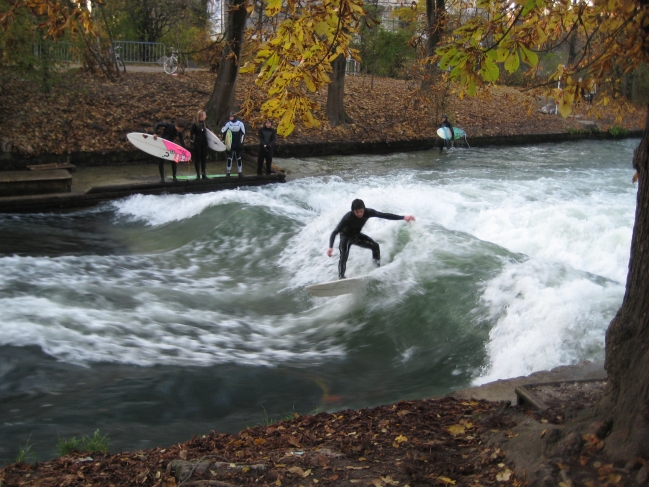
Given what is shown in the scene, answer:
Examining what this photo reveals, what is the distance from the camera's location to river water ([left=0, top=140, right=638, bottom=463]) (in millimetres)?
6621

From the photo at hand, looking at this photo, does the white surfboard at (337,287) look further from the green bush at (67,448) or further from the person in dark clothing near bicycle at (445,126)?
the person in dark clothing near bicycle at (445,126)

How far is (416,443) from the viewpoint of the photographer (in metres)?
4.58

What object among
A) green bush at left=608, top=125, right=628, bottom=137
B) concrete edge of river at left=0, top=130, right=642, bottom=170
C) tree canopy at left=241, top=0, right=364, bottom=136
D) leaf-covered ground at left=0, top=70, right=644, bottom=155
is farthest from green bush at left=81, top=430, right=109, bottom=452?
green bush at left=608, top=125, right=628, bottom=137

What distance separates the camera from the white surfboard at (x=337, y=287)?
32.7 feet

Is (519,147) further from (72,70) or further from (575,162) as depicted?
(72,70)

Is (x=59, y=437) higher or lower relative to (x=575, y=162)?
lower

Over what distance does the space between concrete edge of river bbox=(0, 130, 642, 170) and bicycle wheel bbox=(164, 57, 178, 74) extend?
26.7 ft

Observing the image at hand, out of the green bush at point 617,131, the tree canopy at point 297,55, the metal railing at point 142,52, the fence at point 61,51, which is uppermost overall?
the metal railing at point 142,52

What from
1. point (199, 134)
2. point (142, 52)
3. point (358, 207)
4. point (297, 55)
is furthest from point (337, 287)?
point (142, 52)

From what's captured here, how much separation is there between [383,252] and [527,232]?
11.8ft

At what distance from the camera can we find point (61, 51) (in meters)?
22.5

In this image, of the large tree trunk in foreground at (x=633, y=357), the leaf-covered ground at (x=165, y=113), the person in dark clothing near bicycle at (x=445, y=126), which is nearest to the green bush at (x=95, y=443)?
the large tree trunk in foreground at (x=633, y=357)

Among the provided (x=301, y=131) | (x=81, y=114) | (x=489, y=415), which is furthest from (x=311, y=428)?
(x=301, y=131)

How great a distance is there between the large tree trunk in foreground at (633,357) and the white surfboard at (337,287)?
6.01 meters
